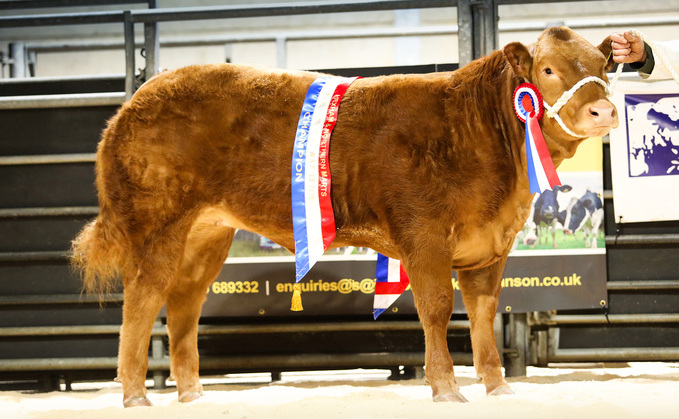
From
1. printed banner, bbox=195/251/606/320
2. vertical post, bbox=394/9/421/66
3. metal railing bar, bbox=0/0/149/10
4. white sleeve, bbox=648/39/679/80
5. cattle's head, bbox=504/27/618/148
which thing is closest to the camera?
cattle's head, bbox=504/27/618/148

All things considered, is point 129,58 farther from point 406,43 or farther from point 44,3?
point 406,43

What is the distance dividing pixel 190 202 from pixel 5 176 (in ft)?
7.81

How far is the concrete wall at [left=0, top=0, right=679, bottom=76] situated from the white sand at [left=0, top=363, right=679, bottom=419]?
632cm

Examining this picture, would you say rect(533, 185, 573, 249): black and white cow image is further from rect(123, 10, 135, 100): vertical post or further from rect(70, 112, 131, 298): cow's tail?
rect(123, 10, 135, 100): vertical post

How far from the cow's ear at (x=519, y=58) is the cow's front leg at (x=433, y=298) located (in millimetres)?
981

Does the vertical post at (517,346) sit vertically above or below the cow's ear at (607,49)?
below

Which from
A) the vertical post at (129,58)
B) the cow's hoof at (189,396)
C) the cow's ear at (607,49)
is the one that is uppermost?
the vertical post at (129,58)

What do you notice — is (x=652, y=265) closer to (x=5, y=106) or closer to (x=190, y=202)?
(x=190, y=202)

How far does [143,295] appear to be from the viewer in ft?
12.5

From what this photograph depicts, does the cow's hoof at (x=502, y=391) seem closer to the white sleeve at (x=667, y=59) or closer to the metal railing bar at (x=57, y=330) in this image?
the white sleeve at (x=667, y=59)

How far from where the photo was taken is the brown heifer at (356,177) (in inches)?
137

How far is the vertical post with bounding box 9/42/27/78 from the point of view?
30.8ft

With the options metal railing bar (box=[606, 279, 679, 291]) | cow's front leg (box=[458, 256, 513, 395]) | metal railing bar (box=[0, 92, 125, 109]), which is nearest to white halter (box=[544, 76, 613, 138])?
cow's front leg (box=[458, 256, 513, 395])

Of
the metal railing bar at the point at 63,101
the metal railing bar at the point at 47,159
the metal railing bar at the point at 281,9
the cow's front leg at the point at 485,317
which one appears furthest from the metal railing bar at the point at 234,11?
the cow's front leg at the point at 485,317
